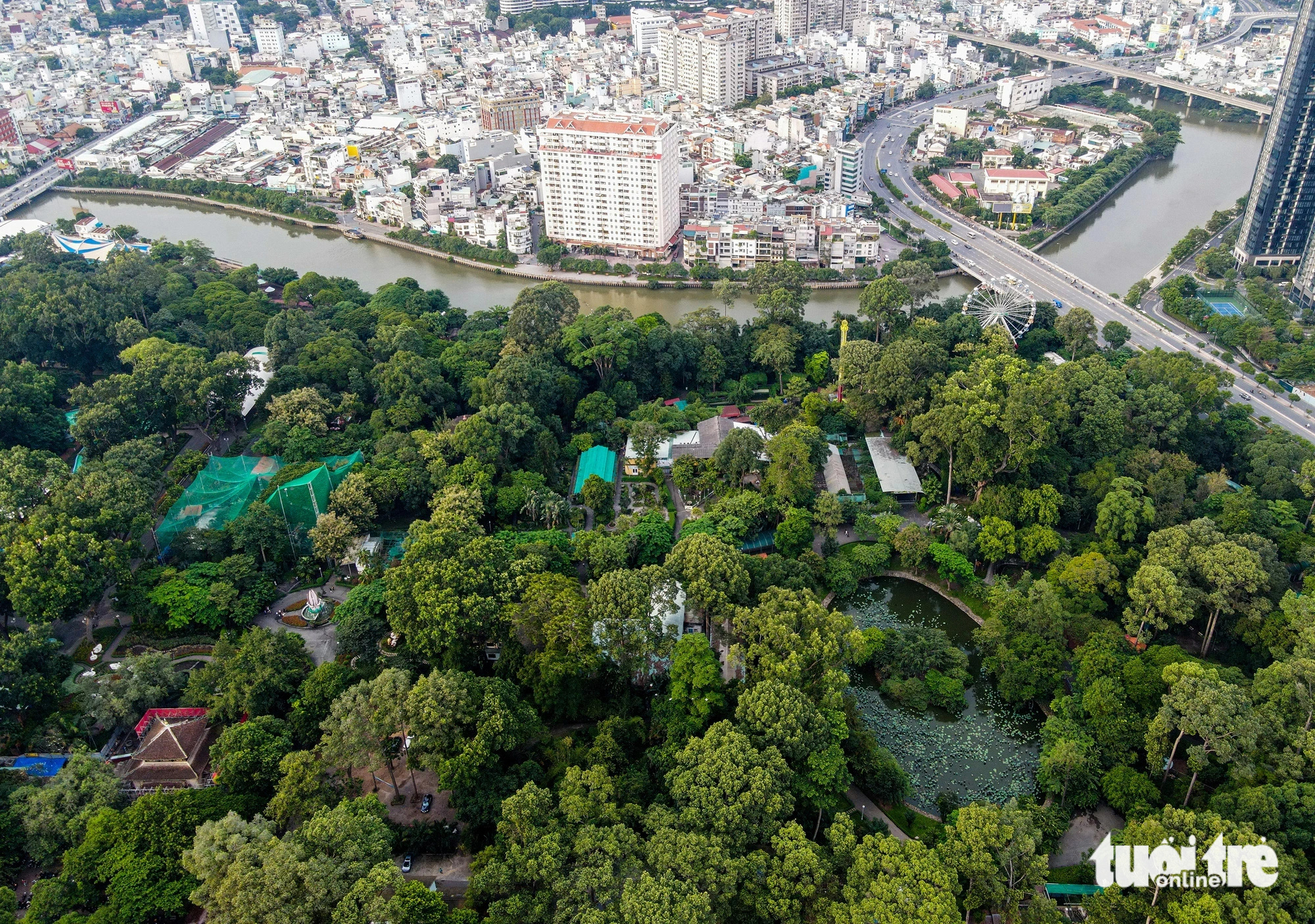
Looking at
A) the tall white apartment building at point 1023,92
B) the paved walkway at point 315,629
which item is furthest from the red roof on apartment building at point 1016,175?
the paved walkway at point 315,629

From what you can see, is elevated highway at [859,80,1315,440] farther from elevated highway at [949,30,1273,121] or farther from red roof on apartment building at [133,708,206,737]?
red roof on apartment building at [133,708,206,737]

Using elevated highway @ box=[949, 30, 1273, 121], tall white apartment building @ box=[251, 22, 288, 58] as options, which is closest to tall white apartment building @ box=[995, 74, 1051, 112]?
elevated highway @ box=[949, 30, 1273, 121]

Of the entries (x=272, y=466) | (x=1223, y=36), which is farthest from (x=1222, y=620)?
(x=1223, y=36)

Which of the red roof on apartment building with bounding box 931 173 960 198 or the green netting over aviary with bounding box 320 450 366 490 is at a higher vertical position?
the red roof on apartment building with bounding box 931 173 960 198

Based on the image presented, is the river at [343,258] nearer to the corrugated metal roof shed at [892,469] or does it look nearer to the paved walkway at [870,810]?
the corrugated metal roof shed at [892,469]

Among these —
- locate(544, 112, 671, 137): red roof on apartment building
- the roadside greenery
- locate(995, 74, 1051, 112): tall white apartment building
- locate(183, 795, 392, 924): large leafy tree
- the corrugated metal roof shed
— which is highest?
locate(544, 112, 671, 137): red roof on apartment building

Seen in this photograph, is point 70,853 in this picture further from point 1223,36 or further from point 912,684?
point 1223,36

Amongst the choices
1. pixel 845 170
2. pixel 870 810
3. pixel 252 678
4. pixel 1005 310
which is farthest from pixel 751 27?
pixel 870 810

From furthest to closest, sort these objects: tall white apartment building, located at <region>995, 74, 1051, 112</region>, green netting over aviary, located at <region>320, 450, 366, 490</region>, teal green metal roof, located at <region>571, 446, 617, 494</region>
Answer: tall white apartment building, located at <region>995, 74, 1051, 112</region> < teal green metal roof, located at <region>571, 446, 617, 494</region> < green netting over aviary, located at <region>320, 450, 366, 490</region>
